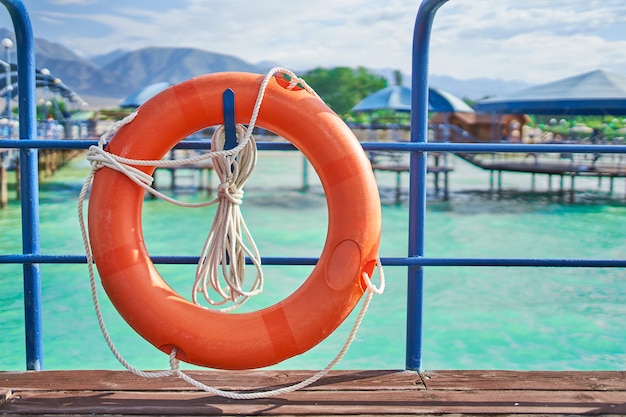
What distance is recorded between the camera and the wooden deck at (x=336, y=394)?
1396mm

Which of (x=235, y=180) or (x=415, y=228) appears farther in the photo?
(x=415, y=228)

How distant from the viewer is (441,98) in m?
14.1

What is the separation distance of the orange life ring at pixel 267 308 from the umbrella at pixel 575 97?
13.7 meters

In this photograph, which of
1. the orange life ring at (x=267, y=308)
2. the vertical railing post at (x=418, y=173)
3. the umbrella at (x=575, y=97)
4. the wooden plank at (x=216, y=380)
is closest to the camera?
the orange life ring at (x=267, y=308)

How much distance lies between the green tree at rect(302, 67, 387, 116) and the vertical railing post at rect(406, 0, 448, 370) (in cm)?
7354

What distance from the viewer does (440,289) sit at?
627cm

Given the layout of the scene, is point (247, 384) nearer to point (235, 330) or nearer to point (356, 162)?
point (235, 330)

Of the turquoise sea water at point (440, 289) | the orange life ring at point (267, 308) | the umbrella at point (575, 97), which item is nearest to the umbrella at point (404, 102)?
→ the umbrella at point (575, 97)

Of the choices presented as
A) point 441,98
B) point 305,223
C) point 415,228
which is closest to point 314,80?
point 441,98

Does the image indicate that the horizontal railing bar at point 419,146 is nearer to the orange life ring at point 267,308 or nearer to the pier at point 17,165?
the orange life ring at point 267,308

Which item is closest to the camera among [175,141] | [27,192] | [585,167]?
[175,141]

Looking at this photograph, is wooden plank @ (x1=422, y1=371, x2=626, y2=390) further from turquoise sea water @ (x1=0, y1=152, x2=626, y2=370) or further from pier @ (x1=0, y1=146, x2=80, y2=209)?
pier @ (x1=0, y1=146, x2=80, y2=209)

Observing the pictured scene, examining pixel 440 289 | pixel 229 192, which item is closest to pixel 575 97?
pixel 440 289

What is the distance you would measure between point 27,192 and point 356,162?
0.86 metres
